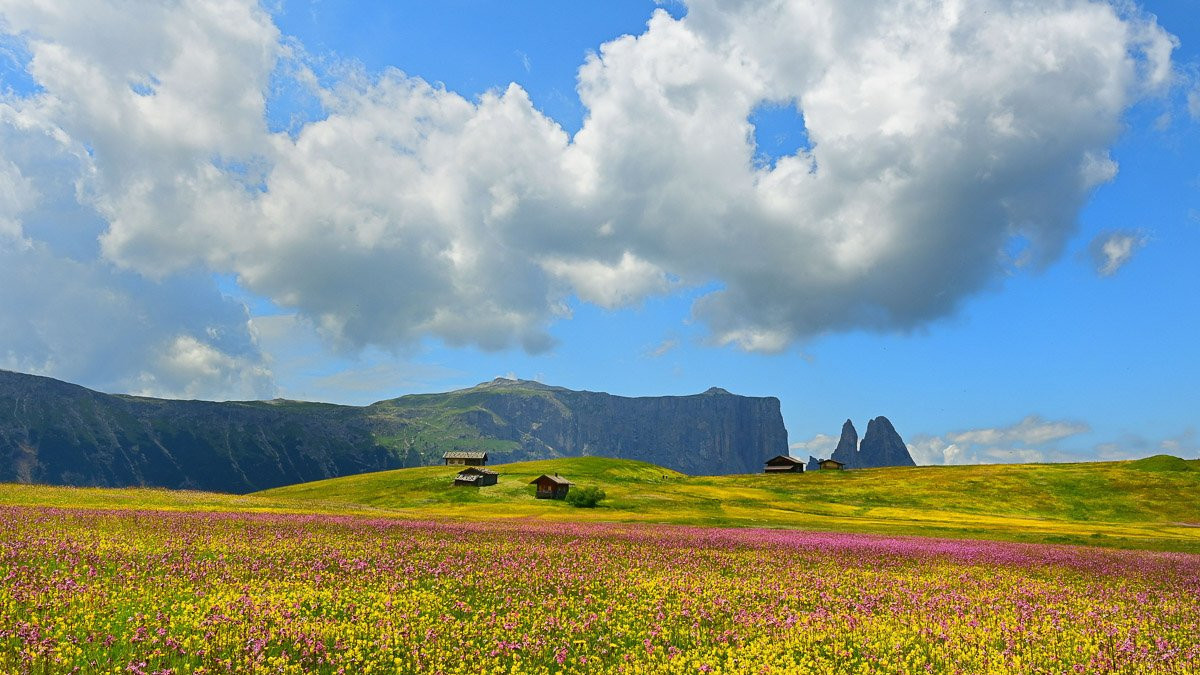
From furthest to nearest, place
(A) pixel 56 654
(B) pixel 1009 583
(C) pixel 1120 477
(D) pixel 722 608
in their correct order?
(C) pixel 1120 477 < (B) pixel 1009 583 < (D) pixel 722 608 < (A) pixel 56 654

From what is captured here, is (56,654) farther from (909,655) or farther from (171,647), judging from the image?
(909,655)

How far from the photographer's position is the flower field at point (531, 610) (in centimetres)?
925

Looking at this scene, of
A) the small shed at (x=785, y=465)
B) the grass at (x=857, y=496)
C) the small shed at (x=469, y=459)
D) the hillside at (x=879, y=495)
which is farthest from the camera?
the small shed at (x=785, y=465)

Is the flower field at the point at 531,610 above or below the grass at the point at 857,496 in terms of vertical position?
above

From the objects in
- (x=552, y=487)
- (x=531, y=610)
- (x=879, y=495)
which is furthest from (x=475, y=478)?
(x=531, y=610)

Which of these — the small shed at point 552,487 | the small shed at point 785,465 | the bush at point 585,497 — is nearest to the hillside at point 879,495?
the bush at point 585,497

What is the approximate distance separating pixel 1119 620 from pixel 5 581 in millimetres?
22269

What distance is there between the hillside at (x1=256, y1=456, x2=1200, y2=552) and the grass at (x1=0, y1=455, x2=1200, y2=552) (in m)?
0.18

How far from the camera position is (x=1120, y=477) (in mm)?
122812

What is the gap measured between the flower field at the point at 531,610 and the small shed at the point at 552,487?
80.4 meters

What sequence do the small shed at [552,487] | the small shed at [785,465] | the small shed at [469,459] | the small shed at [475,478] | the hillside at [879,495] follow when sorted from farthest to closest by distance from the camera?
the small shed at [785,465]
the small shed at [469,459]
the small shed at [475,478]
the small shed at [552,487]
the hillside at [879,495]

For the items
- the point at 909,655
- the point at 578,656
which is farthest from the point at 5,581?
the point at 909,655

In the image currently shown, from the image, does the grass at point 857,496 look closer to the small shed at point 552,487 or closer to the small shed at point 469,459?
the small shed at point 552,487

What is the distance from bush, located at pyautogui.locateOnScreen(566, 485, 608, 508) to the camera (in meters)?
85.4
